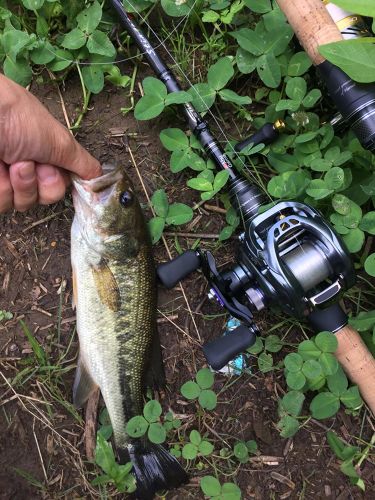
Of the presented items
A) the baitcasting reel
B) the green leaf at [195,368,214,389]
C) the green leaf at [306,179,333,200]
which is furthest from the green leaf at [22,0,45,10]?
the green leaf at [195,368,214,389]

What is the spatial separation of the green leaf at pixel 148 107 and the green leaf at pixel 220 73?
35 centimetres

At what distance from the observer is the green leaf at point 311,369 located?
8.75 feet

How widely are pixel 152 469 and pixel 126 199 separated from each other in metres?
1.50

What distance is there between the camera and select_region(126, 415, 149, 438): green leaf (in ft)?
8.82

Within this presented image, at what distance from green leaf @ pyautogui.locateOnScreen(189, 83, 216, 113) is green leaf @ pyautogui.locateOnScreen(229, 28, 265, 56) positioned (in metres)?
0.31

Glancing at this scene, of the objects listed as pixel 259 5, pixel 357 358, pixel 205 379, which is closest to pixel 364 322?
pixel 357 358

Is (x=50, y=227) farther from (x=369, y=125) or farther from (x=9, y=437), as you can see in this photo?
(x=369, y=125)

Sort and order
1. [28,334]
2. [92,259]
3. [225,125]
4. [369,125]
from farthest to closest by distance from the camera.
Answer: [225,125] → [28,334] → [92,259] → [369,125]

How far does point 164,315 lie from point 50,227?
89 cm

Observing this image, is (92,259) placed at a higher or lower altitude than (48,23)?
lower

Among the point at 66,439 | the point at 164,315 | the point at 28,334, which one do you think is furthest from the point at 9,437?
the point at 164,315

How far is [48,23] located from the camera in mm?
3035

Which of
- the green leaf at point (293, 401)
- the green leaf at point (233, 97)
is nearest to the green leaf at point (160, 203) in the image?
the green leaf at point (233, 97)

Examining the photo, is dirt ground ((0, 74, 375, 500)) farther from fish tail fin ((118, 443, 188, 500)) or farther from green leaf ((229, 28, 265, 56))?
green leaf ((229, 28, 265, 56))
